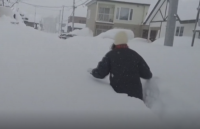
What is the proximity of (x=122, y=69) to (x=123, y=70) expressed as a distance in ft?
0.06

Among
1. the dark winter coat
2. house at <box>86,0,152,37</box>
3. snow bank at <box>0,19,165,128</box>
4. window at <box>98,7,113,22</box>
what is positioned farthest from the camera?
window at <box>98,7,113,22</box>

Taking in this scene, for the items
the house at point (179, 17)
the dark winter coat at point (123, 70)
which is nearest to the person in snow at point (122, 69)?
the dark winter coat at point (123, 70)

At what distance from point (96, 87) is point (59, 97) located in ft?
1.77

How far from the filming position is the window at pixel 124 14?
2139 centimetres

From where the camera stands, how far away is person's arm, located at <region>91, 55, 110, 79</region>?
8.15ft

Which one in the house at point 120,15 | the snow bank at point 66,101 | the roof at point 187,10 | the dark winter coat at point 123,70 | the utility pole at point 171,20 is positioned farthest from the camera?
the house at point 120,15

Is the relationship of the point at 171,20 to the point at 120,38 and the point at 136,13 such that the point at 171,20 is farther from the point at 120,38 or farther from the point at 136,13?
the point at 136,13

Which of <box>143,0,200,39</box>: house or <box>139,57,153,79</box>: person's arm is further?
<box>143,0,200,39</box>: house

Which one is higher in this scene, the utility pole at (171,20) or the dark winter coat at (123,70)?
the utility pole at (171,20)

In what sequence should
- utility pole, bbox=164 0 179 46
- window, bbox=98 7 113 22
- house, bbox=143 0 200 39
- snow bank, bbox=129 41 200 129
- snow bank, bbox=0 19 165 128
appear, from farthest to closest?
window, bbox=98 7 113 22 → house, bbox=143 0 200 39 → utility pole, bbox=164 0 179 46 → snow bank, bbox=129 41 200 129 → snow bank, bbox=0 19 165 128

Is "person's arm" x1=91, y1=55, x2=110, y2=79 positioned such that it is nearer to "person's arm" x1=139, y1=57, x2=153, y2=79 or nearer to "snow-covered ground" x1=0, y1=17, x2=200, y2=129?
"snow-covered ground" x1=0, y1=17, x2=200, y2=129

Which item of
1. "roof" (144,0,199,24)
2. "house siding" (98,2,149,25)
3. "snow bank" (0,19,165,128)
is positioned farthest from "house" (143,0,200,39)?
"snow bank" (0,19,165,128)

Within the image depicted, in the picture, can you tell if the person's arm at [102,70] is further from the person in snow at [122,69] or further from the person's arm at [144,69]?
the person's arm at [144,69]

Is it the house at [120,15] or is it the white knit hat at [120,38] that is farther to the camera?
the house at [120,15]
